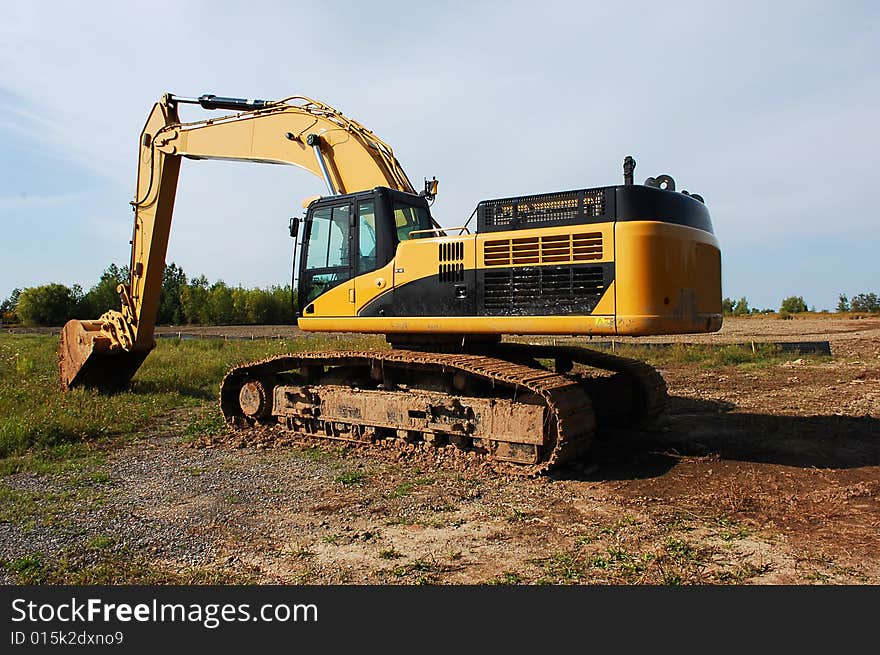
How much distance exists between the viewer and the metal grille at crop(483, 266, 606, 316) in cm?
665

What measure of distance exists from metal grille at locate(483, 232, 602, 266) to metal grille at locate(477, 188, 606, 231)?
0.59 feet

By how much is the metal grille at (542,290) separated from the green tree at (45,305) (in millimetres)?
70299

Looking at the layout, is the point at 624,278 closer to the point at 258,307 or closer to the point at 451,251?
the point at 451,251

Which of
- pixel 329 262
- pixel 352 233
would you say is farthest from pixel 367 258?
pixel 329 262

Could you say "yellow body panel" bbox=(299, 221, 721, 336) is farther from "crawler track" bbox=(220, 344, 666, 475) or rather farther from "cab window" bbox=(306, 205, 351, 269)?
"cab window" bbox=(306, 205, 351, 269)

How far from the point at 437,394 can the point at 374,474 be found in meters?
1.25

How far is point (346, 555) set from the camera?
472 cm

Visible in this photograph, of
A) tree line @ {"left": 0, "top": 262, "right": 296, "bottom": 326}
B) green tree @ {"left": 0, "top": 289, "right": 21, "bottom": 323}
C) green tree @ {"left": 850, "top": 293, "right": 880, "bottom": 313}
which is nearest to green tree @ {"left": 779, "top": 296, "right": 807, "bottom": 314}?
green tree @ {"left": 850, "top": 293, "right": 880, "bottom": 313}

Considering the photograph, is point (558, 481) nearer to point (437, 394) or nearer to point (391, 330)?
point (437, 394)

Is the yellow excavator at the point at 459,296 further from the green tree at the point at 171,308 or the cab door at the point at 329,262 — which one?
the green tree at the point at 171,308

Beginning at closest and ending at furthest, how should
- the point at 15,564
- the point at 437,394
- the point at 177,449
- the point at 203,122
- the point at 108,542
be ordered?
the point at 15,564 → the point at 108,542 → the point at 437,394 → the point at 177,449 → the point at 203,122

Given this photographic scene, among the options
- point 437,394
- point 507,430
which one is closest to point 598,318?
point 507,430

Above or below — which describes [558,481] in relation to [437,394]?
below

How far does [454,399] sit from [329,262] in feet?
8.68
